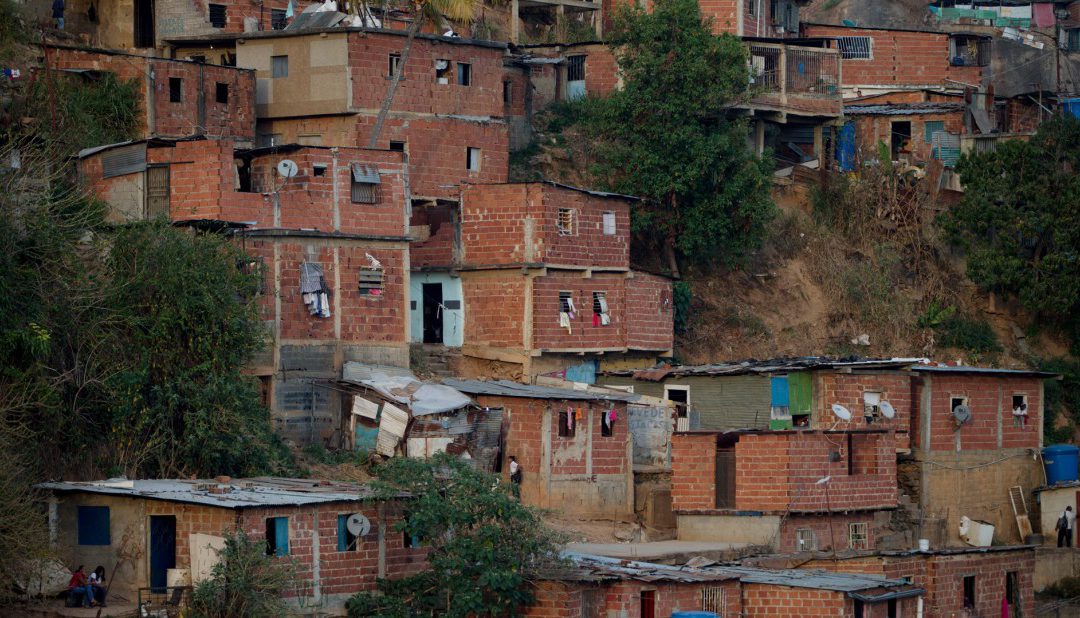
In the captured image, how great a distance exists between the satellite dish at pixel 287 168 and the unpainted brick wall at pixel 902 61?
885 inches

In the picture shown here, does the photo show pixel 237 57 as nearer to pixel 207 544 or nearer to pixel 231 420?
pixel 231 420

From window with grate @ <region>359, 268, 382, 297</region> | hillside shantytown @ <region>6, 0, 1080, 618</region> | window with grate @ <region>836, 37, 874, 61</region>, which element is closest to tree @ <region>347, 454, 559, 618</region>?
hillside shantytown @ <region>6, 0, 1080, 618</region>

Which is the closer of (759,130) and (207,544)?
(207,544)

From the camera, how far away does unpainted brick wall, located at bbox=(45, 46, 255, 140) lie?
1526 inches

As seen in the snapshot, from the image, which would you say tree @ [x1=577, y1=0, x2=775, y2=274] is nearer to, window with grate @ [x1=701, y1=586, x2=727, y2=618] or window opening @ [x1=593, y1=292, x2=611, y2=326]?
window opening @ [x1=593, y1=292, x2=611, y2=326]

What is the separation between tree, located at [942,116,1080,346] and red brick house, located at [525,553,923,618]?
15.7 meters

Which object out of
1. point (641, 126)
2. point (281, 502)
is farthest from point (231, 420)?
point (641, 126)

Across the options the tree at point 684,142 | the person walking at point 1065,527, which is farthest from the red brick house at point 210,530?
the person walking at point 1065,527

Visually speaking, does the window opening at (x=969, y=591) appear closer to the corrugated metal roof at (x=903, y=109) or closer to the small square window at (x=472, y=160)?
the small square window at (x=472, y=160)

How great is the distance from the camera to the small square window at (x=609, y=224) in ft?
130

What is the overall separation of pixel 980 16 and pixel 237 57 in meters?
26.6

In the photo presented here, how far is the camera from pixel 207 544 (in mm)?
26625

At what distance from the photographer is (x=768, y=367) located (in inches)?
1468

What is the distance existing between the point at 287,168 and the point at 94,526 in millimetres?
9153
